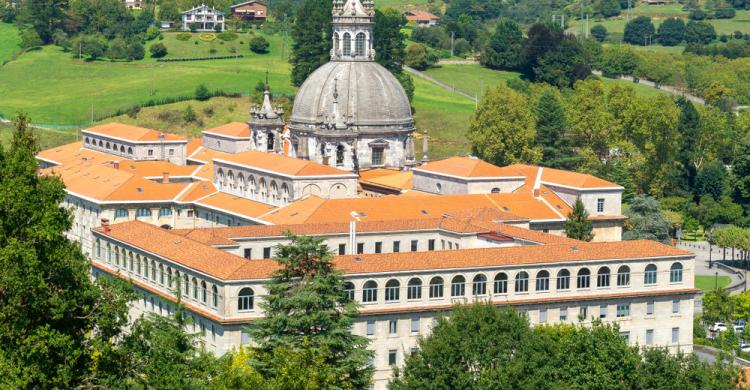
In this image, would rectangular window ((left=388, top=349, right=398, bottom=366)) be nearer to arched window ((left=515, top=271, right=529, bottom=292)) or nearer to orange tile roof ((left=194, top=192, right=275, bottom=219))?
arched window ((left=515, top=271, right=529, bottom=292))

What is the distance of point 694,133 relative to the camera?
19562 cm

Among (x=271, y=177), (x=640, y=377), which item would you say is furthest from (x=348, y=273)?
(x=271, y=177)

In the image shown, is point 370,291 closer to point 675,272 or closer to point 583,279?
point 583,279

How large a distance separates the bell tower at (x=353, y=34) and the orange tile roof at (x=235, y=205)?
2130cm

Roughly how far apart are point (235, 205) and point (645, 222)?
36.9 meters

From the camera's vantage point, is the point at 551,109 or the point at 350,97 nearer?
the point at 350,97

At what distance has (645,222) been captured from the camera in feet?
516

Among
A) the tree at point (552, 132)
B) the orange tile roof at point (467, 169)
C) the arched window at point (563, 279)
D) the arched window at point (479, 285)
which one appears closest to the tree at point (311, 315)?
the arched window at point (479, 285)

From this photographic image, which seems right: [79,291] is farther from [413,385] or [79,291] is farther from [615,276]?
[615,276]

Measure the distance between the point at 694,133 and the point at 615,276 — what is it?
289ft

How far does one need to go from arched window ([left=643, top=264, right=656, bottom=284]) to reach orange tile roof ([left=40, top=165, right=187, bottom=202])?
2002 inches

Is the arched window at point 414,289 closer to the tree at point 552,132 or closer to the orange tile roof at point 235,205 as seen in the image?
the orange tile roof at point 235,205

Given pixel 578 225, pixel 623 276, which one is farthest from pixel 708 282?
pixel 623 276

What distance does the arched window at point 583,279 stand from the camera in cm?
10944
